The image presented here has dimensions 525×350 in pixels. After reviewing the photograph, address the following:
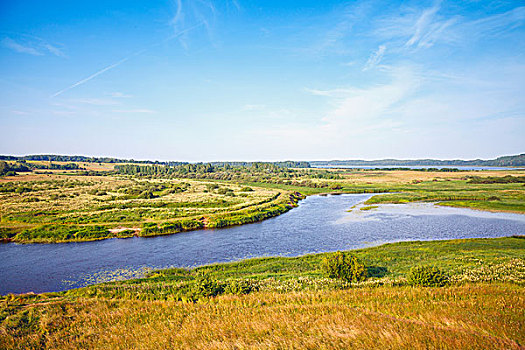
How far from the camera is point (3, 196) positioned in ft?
223

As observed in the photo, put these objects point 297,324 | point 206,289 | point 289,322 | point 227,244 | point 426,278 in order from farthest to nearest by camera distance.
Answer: point 227,244 → point 206,289 → point 426,278 → point 289,322 → point 297,324

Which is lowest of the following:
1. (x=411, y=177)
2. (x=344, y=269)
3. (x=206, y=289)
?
(x=344, y=269)

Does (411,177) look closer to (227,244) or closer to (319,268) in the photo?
(227,244)

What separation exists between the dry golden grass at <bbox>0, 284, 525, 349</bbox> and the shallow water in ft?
58.8

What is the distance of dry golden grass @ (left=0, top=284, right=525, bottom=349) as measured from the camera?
199 inches

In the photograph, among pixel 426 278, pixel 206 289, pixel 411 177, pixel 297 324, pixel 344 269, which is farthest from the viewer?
pixel 411 177

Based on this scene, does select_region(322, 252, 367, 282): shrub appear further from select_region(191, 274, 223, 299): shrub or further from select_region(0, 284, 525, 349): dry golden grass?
select_region(191, 274, 223, 299): shrub

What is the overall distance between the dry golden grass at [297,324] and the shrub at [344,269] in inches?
300

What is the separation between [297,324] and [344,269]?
12.7 meters

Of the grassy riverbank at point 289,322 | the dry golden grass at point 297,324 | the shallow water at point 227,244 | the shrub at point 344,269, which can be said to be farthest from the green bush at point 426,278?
the shallow water at point 227,244

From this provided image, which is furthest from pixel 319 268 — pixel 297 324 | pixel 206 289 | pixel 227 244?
pixel 297 324

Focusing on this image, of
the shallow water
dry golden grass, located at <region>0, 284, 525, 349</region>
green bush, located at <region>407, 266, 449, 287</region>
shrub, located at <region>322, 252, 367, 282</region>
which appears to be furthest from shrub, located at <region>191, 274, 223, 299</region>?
the shallow water

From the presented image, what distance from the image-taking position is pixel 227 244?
35281 millimetres

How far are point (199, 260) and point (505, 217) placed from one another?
2141 inches
